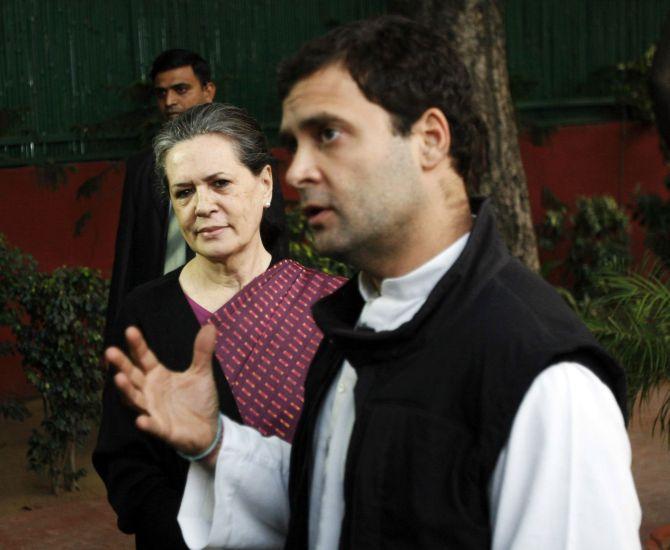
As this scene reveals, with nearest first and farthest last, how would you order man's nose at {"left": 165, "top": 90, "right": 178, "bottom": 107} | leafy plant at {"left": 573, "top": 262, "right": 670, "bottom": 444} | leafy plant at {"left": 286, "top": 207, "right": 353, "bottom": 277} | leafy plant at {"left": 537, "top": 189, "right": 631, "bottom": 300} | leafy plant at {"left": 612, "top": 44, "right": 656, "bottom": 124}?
leafy plant at {"left": 573, "top": 262, "right": 670, "bottom": 444}
man's nose at {"left": 165, "top": 90, "right": 178, "bottom": 107}
leafy plant at {"left": 286, "top": 207, "right": 353, "bottom": 277}
leafy plant at {"left": 537, "top": 189, "right": 631, "bottom": 300}
leafy plant at {"left": 612, "top": 44, "right": 656, "bottom": 124}

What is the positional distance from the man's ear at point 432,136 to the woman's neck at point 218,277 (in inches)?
62.2

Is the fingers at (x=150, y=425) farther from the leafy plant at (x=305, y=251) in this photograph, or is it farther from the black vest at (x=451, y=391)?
the leafy plant at (x=305, y=251)

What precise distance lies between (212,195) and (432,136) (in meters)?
1.70

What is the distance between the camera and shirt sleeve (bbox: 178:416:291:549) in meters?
2.39

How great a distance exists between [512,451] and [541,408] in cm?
7

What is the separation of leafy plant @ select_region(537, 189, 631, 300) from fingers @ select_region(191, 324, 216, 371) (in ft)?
27.8

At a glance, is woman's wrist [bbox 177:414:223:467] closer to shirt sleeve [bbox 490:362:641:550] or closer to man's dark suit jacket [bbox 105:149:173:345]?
shirt sleeve [bbox 490:362:641:550]

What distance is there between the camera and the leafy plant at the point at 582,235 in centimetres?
1070

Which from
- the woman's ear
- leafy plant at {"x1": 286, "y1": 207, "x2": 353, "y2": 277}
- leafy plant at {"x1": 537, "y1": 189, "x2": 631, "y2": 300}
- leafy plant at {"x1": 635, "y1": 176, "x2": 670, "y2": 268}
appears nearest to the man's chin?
the woman's ear

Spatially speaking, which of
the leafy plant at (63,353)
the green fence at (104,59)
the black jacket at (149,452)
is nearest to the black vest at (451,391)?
the black jacket at (149,452)

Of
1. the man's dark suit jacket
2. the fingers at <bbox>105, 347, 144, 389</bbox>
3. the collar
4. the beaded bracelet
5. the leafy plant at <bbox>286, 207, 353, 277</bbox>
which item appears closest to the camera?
the collar

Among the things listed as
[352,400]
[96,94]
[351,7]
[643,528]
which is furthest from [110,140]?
[352,400]

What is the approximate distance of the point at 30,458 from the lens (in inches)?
270

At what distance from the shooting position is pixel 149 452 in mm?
3320
